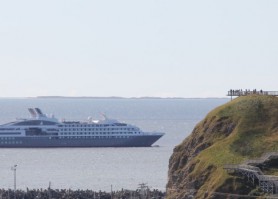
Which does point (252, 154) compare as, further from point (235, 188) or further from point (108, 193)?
point (108, 193)

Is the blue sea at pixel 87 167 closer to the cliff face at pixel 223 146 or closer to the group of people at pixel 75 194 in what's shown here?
the group of people at pixel 75 194

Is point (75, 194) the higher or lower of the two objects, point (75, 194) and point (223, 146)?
the lower

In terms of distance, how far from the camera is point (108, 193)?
10900 centimetres

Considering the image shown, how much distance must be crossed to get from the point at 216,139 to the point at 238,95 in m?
12.8

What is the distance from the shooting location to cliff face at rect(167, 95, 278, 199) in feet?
281

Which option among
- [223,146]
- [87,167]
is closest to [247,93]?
[223,146]

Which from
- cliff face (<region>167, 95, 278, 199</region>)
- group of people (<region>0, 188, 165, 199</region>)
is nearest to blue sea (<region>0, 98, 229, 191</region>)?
group of people (<region>0, 188, 165, 199</region>)

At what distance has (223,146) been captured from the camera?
8988 cm

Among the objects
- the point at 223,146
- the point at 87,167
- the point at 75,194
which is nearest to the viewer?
the point at 223,146

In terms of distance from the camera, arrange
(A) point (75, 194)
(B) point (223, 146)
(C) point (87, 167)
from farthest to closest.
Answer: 1. (C) point (87, 167)
2. (A) point (75, 194)
3. (B) point (223, 146)

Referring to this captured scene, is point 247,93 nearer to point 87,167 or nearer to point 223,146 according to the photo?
point 223,146

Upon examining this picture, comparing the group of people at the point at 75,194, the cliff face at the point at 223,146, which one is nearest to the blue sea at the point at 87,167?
the group of people at the point at 75,194

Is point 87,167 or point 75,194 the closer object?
point 75,194

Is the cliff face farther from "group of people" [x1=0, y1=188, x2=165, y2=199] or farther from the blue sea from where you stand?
the blue sea
